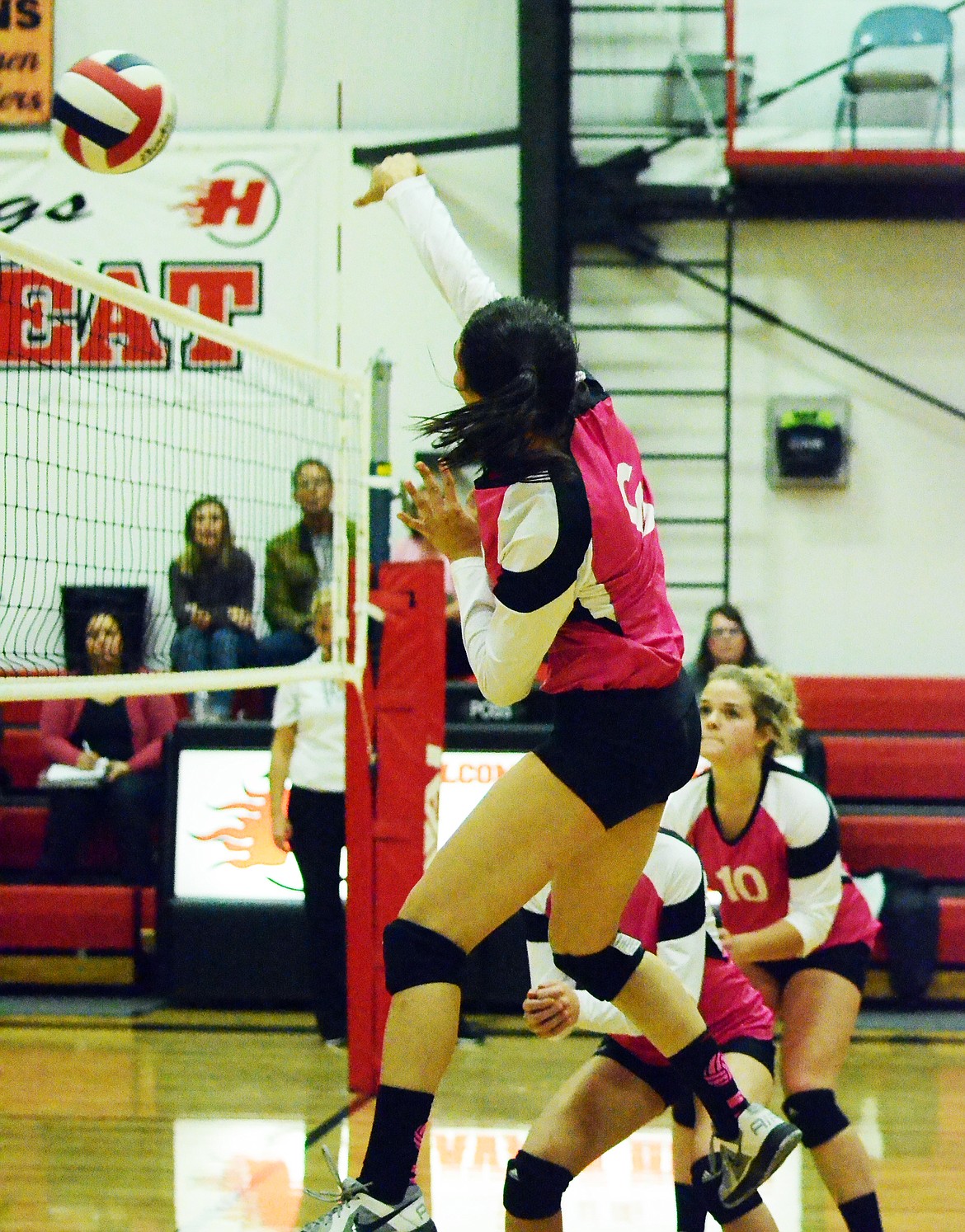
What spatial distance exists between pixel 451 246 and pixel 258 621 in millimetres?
4953

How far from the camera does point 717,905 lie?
4094mm

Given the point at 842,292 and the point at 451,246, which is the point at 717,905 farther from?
the point at 842,292

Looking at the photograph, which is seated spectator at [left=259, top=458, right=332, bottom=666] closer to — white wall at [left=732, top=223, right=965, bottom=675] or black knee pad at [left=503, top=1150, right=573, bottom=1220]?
white wall at [left=732, top=223, right=965, bottom=675]

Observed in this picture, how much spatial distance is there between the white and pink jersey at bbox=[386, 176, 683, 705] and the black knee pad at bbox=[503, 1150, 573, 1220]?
106 cm

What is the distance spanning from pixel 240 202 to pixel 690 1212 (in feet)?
23.8

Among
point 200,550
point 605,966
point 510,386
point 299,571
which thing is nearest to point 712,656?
point 299,571

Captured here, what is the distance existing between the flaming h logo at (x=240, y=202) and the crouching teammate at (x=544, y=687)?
7026mm

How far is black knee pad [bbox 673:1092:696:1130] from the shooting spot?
3.40 metres

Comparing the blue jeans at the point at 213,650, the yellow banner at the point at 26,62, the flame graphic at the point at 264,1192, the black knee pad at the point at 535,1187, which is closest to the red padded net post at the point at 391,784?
the flame graphic at the point at 264,1192


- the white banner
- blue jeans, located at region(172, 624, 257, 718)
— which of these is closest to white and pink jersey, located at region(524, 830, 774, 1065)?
blue jeans, located at region(172, 624, 257, 718)

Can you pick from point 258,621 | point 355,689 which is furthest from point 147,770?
point 355,689

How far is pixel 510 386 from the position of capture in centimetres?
248

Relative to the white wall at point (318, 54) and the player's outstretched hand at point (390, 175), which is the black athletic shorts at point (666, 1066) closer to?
the player's outstretched hand at point (390, 175)

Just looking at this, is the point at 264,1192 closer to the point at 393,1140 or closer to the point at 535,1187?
the point at 535,1187
